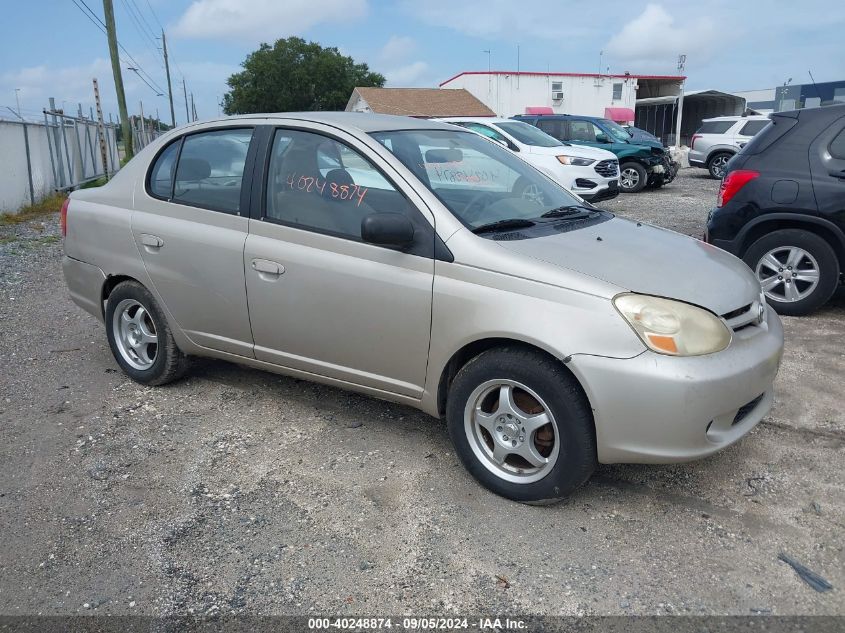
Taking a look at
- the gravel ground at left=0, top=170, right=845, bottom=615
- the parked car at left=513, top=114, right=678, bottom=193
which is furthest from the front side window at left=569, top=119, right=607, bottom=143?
the gravel ground at left=0, top=170, right=845, bottom=615

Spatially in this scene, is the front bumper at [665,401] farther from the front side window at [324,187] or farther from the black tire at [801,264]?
the black tire at [801,264]

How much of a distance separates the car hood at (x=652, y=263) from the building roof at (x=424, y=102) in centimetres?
3922

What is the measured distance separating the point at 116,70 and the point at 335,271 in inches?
877

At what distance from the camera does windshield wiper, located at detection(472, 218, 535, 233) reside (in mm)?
3389

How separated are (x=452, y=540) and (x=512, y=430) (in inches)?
21.6

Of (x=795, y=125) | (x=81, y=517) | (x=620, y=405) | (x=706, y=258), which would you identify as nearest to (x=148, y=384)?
(x=81, y=517)

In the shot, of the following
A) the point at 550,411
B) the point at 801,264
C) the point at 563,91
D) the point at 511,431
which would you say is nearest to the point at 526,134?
the point at 801,264

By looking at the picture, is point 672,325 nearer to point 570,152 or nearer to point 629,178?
point 570,152

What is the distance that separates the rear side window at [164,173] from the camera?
14.5 ft

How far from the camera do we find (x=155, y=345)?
4707mm

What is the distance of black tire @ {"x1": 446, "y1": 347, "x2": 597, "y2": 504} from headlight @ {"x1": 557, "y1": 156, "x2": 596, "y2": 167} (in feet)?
35.7

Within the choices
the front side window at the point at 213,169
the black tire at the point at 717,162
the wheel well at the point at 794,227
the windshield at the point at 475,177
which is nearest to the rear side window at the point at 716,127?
the black tire at the point at 717,162

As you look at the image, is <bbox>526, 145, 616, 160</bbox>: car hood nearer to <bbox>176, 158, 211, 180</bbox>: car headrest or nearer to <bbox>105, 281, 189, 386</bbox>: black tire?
<bbox>176, 158, 211, 180</bbox>: car headrest

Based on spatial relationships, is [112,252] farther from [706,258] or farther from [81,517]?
[706,258]
